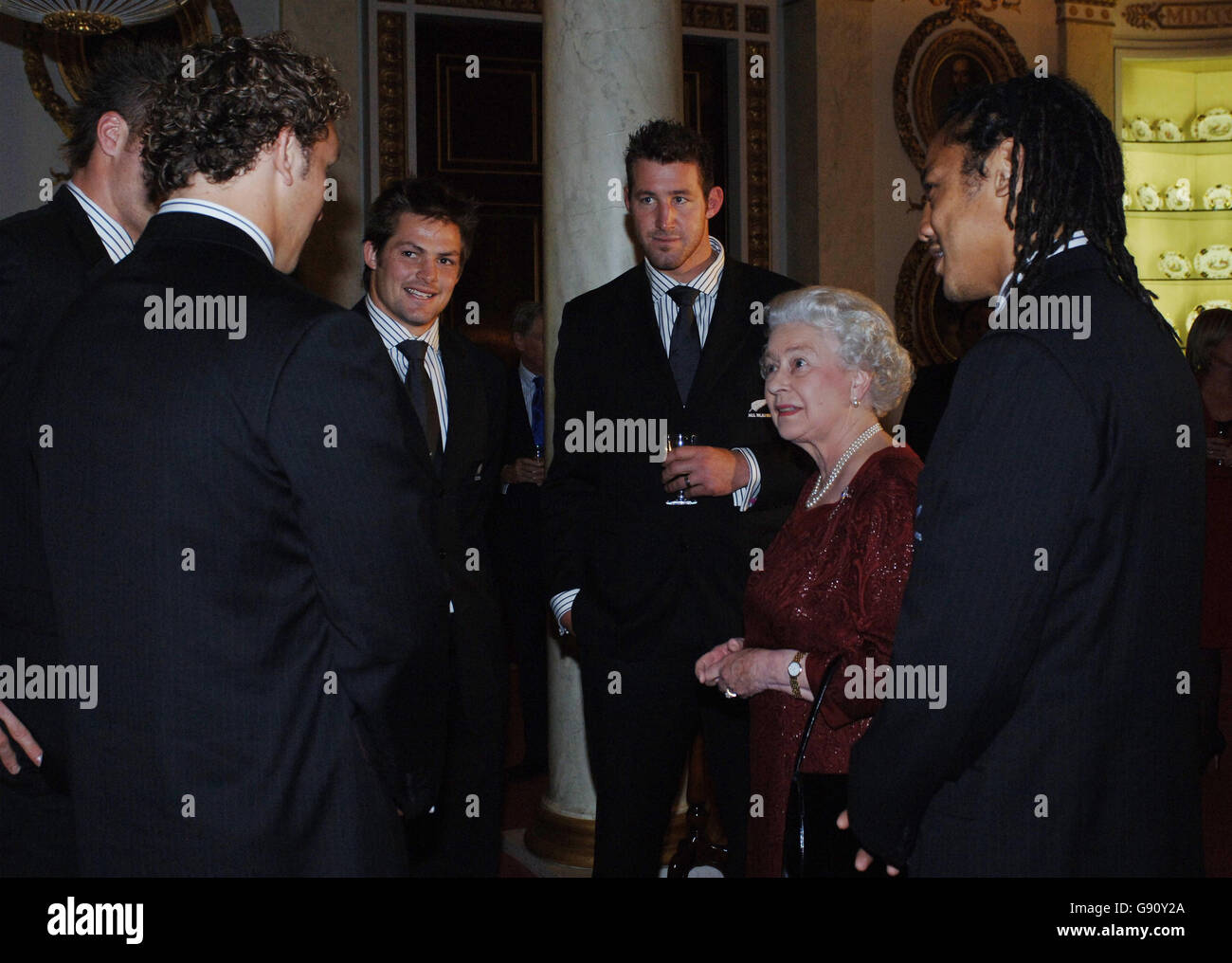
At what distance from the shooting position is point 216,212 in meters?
1.68

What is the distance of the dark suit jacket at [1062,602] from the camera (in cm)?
153

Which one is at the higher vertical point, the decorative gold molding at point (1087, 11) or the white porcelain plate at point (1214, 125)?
the decorative gold molding at point (1087, 11)

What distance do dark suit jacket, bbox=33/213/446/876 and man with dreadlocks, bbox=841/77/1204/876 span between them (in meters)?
0.73

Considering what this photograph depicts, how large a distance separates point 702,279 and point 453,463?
81 centimetres

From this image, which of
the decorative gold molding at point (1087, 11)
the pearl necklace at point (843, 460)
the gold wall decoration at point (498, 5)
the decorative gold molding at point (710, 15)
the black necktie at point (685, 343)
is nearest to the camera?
the pearl necklace at point (843, 460)

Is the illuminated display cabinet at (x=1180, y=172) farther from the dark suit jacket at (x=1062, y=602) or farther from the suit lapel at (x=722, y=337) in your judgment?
the dark suit jacket at (x=1062, y=602)

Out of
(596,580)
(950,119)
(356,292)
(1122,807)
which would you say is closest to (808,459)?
(596,580)

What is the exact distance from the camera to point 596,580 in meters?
3.15

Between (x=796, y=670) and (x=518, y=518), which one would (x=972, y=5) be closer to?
(x=518, y=518)

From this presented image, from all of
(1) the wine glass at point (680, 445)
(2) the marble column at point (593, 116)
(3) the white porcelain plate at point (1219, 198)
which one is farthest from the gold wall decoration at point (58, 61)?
(3) the white porcelain plate at point (1219, 198)

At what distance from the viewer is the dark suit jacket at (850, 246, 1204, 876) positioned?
1.53 meters

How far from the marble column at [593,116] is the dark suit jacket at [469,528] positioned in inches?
30.1

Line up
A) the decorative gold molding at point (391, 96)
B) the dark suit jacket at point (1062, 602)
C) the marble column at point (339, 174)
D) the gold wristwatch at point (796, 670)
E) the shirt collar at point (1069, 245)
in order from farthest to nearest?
the decorative gold molding at point (391, 96) → the marble column at point (339, 174) → the gold wristwatch at point (796, 670) → the shirt collar at point (1069, 245) → the dark suit jacket at point (1062, 602)

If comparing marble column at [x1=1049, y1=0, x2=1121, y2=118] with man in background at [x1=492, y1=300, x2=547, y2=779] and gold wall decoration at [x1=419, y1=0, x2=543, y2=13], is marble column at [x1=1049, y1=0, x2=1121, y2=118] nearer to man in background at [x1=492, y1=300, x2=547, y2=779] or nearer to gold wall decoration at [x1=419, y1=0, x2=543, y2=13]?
gold wall decoration at [x1=419, y1=0, x2=543, y2=13]
